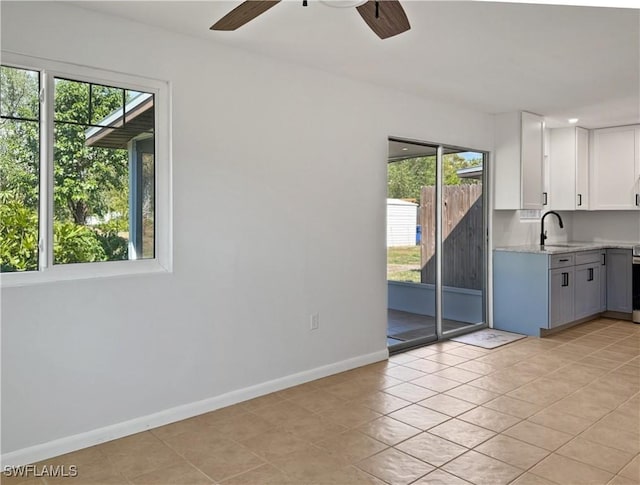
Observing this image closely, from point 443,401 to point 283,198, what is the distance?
6.12ft

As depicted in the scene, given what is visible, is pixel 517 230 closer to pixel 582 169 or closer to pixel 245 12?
pixel 582 169

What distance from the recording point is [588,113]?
5.55 meters

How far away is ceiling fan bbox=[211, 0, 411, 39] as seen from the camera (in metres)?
2.04

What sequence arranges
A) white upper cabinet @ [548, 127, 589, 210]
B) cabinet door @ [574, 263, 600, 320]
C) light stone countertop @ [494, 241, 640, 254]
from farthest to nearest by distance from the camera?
white upper cabinet @ [548, 127, 589, 210] < cabinet door @ [574, 263, 600, 320] < light stone countertop @ [494, 241, 640, 254]

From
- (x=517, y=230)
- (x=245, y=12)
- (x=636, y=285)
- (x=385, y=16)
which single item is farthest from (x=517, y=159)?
(x=245, y=12)

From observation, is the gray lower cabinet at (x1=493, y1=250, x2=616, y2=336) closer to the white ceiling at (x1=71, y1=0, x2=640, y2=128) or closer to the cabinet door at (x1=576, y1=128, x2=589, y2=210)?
the cabinet door at (x1=576, y1=128, x2=589, y2=210)

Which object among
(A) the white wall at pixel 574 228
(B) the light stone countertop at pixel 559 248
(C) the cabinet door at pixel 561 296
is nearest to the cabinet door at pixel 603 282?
(B) the light stone countertop at pixel 559 248

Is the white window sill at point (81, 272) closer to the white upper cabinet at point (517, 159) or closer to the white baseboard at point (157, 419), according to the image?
the white baseboard at point (157, 419)

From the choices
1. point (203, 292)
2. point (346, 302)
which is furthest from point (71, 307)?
point (346, 302)

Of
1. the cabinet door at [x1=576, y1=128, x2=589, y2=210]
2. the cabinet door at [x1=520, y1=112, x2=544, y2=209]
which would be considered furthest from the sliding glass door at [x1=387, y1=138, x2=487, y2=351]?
the cabinet door at [x1=576, y1=128, x2=589, y2=210]

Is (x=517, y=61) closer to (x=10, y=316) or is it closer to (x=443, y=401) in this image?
(x=443, y=401)

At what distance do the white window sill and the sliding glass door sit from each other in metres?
2.49

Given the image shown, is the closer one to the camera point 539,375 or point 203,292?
point 203,292

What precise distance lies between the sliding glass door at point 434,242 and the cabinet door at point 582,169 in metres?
Answer: 1.64
